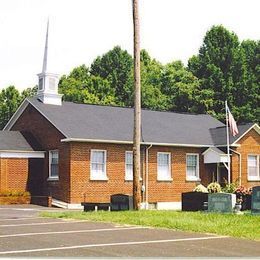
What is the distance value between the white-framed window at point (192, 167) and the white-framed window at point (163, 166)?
1633 mm

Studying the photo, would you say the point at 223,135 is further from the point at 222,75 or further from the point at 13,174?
the point at 222,75

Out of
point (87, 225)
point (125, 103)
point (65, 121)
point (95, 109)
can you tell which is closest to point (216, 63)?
point (125, 103)

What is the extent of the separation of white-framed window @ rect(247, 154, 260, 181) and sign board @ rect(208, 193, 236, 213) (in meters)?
16.1

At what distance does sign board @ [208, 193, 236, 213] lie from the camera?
80.1 ft

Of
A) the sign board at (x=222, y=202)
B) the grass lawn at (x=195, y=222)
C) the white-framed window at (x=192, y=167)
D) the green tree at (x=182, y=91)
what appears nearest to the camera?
the grass lawn at (x=195, y=222)

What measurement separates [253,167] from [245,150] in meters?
1.71

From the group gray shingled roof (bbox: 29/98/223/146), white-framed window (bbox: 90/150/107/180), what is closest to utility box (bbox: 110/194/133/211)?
gray shingled roof (bbox: 29/98/223/146)

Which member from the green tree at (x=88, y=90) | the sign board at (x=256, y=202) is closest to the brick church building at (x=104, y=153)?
the sign board at (x=256, y=202)

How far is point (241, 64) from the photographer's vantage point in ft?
Result: 216

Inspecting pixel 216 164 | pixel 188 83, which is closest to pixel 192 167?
pixel 216 164

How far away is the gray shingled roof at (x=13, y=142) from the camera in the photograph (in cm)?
3450

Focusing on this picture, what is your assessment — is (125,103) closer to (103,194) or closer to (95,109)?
(95,109)

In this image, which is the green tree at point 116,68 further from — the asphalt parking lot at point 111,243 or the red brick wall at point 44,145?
the asphalt parking lot at point 111,243

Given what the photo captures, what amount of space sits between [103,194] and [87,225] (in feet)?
50.4
